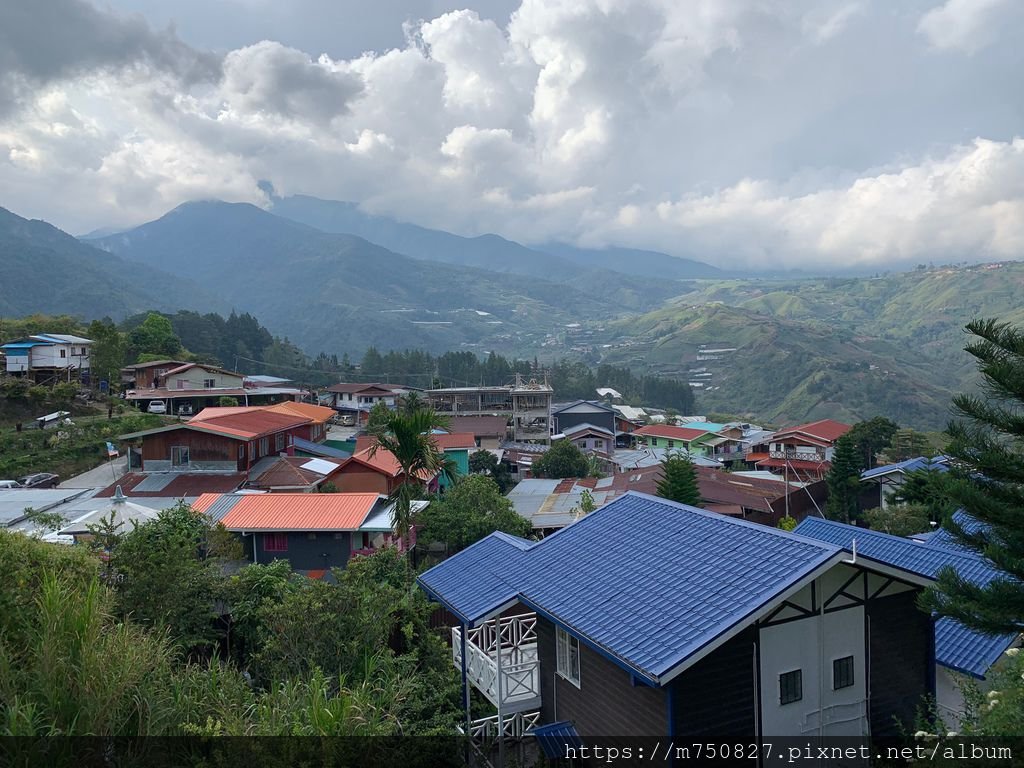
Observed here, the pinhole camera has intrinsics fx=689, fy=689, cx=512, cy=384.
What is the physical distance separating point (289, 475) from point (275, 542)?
7.19 m

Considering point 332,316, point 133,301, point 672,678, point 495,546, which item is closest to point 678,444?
point 495,546

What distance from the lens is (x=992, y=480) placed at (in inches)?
307

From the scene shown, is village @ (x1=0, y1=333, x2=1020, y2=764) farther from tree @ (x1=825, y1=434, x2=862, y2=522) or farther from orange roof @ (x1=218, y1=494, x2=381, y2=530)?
tree @ (x1=825, y1=434, x2=862, y2=522)

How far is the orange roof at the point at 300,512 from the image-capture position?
19.0 m

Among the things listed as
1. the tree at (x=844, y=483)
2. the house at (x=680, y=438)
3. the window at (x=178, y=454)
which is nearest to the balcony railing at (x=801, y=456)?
the house at (x=680, y=438)

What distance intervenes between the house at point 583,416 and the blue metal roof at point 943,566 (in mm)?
45250

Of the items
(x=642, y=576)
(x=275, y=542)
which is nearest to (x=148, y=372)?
(x=275, y=542)

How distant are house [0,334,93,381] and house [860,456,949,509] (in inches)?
1798

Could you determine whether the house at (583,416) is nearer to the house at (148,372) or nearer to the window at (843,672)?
the house at (148,372)

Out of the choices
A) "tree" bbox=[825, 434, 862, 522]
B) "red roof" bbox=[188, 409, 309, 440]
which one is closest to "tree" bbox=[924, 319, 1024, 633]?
"tree" bbox=[825, 434, 862, 522]

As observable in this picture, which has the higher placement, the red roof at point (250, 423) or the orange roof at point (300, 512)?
the red roof at point (250, 423)

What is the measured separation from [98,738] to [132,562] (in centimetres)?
523

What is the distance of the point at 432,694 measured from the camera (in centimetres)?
950

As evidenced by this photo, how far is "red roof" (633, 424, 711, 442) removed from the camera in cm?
5366
